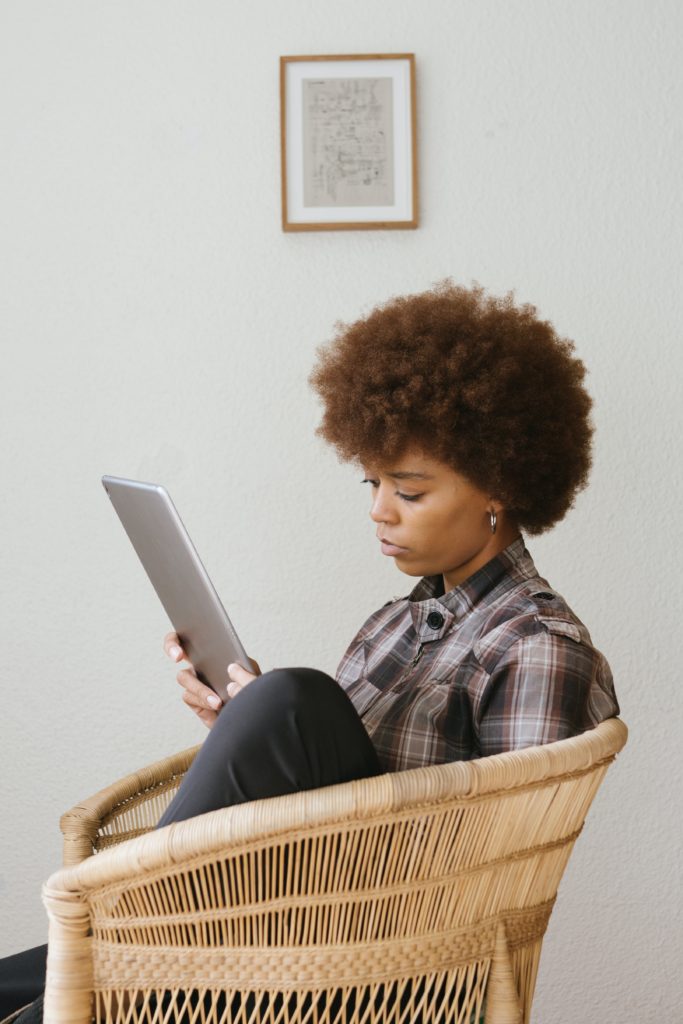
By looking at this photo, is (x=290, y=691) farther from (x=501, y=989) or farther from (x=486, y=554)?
(x=486, y=554)

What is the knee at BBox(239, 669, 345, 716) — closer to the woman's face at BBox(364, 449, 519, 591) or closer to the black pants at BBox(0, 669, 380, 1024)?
the black pants at BBox(0, 669, 380, 1024)

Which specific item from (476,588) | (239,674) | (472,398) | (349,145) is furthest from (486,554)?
(349,145)

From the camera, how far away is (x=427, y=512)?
1206 mm

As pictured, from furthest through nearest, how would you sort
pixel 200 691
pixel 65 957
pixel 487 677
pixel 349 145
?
pixel 349 145, pixel 200 691, pixel 487 677, pixel 65 957

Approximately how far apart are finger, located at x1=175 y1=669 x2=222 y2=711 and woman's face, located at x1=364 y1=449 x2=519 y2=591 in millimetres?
273

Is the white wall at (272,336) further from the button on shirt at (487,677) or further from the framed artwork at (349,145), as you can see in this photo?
the button on shirt at (487,677)

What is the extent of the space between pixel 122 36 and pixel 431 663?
119 cm

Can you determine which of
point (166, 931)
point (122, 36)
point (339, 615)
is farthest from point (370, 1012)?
point (122, 36)

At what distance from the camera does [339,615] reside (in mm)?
1731

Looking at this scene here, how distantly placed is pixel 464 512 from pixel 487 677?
0.77 ft

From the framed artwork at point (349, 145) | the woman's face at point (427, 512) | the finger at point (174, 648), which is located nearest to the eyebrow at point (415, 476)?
the woman's face at point (427, 512)

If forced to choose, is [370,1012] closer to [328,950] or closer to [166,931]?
[328,950]

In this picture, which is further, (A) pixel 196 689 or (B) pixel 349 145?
(B) pixel 349 145

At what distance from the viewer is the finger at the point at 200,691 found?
4.11ft
